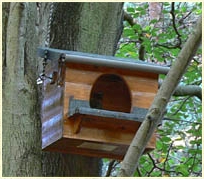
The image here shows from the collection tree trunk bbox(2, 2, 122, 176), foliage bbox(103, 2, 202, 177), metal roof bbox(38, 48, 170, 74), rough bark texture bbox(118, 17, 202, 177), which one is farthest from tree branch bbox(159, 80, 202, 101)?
rough bark texture bbox(118, 17, 202, 177)

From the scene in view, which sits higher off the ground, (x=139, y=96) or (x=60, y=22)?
(x=60, y=22)

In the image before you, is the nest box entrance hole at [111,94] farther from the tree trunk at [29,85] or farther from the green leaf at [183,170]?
the green leaf at [183,170]

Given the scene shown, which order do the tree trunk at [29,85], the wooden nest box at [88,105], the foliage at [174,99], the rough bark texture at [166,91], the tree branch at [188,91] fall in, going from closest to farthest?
1. the rough bark texture at [166,91]
2. the wooden nest box at [88,105]
3. the tree trunk at [29,85]
4. the tree branch at [188,91]
5. the foliage at [174,99]

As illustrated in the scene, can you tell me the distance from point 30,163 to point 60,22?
2.13 ft

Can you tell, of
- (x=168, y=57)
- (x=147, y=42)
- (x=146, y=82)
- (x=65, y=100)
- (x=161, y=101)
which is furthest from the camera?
(x=168, y=57)

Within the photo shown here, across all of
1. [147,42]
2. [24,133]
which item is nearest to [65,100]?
[24,133]

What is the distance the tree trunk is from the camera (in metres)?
2.16

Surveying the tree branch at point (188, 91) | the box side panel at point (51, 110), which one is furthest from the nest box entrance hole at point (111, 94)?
the tree branch at point (188, 91)

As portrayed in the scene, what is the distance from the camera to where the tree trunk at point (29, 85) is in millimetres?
2156

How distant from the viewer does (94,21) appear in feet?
8.00

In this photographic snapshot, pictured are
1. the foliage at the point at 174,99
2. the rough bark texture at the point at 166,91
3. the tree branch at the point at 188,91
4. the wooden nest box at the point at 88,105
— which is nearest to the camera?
the rough bark texture at the point at 166,91

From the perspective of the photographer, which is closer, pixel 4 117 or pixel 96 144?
pixel 96 144

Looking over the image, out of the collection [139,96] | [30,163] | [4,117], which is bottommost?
[30,163]

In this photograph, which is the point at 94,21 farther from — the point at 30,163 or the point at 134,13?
the point at 134,13
